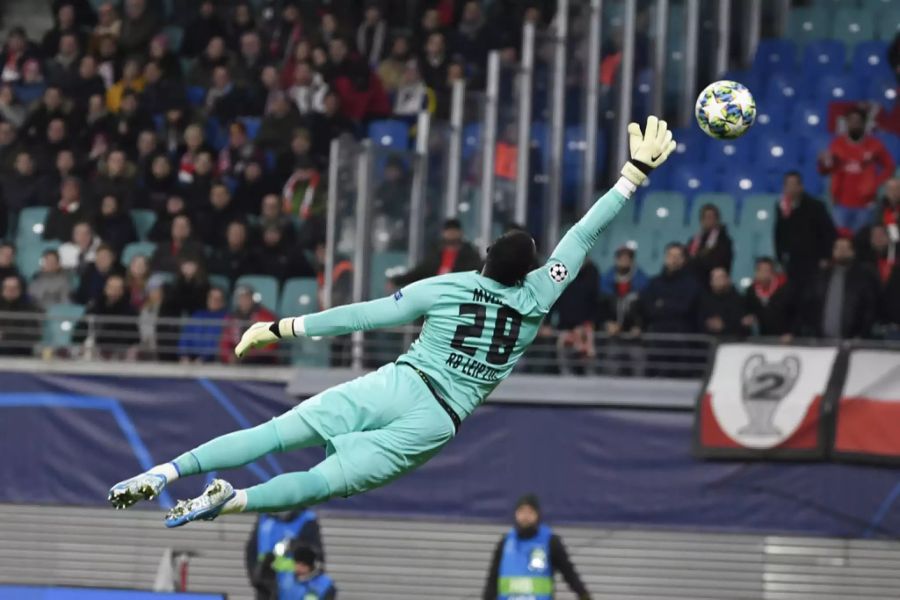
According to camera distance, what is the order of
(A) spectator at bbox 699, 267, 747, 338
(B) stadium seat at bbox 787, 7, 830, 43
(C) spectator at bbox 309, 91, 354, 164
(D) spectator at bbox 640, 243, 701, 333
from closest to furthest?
(A) spectator at bbox 699, 267, 747, 338 → (D) spectator at bbox 640, 243, 701, 333 → (C) spectator at bbox 309, 91, 354, 164 → (B) stadium seat at bbox 787, 7, 830, 43

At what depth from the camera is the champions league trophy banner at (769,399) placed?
16.7 metres

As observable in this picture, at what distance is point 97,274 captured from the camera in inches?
739

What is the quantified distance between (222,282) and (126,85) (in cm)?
431

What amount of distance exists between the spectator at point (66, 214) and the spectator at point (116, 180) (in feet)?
0.63

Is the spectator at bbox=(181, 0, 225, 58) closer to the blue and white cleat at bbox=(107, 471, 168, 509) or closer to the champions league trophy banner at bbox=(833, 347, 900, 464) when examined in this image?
the champions league trophy banner at bbox=(833, 347, 900, 464)

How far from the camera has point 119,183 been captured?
66.5 feet

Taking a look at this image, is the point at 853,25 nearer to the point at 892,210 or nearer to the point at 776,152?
the point at 776,152

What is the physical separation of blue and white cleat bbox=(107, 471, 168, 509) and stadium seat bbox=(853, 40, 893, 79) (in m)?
13.1

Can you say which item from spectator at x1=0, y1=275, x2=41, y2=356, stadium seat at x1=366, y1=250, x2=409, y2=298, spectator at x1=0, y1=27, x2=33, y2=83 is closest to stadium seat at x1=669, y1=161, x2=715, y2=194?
stadium seat at x1=366, y1=250, x2=409, y2=298

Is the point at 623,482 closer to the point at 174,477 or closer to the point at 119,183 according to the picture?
the point at 119,183

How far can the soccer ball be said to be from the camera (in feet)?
33.9

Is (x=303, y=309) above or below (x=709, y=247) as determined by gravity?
below

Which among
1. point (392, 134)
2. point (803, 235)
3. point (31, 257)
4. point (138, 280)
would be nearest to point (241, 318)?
point (138, 280)

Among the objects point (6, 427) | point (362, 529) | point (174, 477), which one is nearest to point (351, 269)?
point (362, 529)
